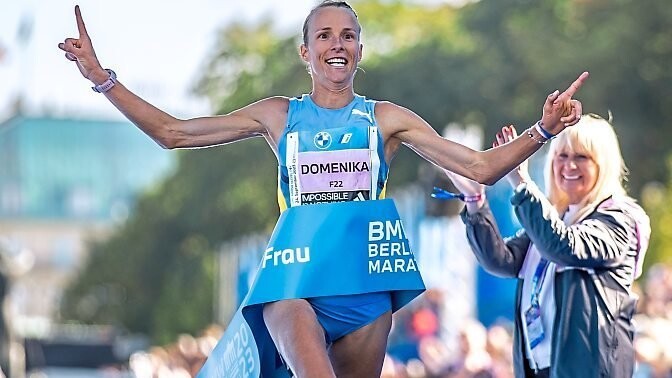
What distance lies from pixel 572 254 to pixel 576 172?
0.51m

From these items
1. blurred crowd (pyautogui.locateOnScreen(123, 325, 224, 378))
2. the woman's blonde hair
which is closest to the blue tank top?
the woman's blonde hair

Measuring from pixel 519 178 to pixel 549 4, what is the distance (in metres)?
16.9

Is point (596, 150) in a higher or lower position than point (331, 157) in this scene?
higher

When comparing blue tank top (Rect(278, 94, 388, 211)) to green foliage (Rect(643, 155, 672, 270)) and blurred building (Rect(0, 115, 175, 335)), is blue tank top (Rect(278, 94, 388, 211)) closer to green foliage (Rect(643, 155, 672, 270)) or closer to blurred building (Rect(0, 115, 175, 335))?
green foliage (Rect(643, 155, 672, 270))

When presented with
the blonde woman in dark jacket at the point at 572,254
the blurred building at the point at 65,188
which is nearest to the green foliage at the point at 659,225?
the blonde woman in dark jacket at the point at 572,254

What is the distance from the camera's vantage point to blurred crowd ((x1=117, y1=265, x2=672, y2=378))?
10.6 m

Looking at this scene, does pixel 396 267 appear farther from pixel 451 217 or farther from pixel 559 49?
pixel 559 49

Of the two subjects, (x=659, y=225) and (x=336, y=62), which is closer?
(x=336, y=62)

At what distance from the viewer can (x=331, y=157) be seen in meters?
6.31

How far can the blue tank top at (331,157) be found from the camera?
6.32 m

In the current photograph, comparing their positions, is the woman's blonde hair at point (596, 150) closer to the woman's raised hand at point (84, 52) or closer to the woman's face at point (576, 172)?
the woman's face at point (576, 172)

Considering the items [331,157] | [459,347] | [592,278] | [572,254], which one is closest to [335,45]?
[331,157]

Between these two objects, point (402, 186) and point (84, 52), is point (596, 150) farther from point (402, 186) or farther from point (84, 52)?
point (402, 186)

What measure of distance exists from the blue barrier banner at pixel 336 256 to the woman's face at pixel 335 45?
1.58ft
